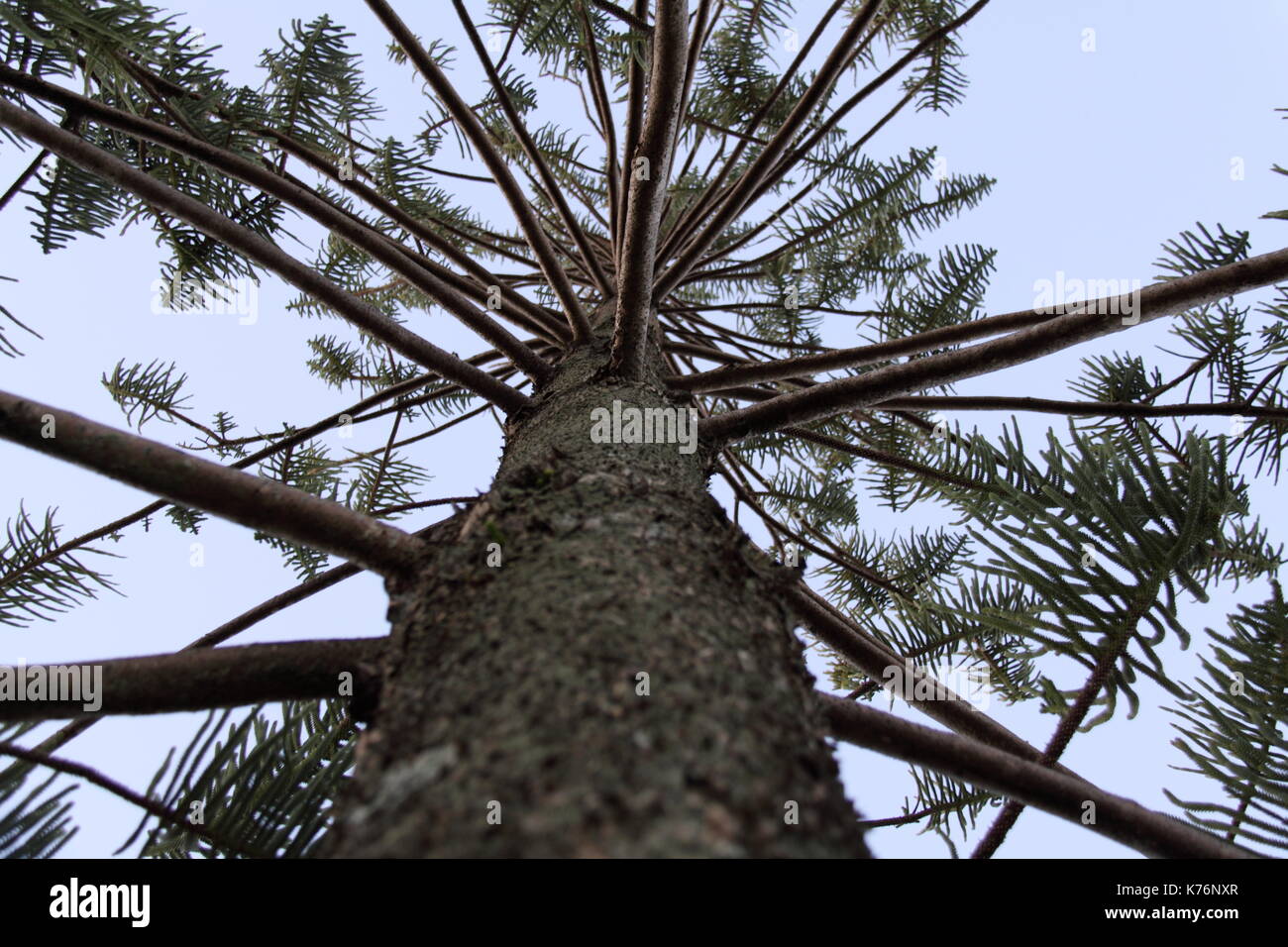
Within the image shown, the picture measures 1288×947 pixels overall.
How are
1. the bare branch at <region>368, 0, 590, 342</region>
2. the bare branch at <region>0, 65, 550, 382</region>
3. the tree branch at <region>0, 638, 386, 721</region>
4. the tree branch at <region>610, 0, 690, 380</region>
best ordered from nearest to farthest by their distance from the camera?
1. the tree branch at <region>0, 638, 386, 721</region>
2. the tree branch at <region>610, 0, 690, 380</region>
3. the bare branch at <region>0, 65, 550, 382</region>
4. the bare branch at <region>368, 0, 590, 342</region>

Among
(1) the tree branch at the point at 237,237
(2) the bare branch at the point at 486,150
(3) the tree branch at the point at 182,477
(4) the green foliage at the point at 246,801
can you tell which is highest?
(2) the bare branch at the point at 486,150

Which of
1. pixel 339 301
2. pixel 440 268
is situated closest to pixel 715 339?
pixel 440 268

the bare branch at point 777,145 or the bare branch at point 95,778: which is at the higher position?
the bare branch at point 777,145

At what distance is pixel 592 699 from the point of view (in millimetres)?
556

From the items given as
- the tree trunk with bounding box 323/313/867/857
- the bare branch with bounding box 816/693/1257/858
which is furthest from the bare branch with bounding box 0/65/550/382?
the bare branch with bounding box 816/693/1257/858

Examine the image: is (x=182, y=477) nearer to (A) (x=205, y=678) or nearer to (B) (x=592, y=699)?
(A) (x=205, y=678)

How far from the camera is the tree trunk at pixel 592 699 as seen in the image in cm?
47

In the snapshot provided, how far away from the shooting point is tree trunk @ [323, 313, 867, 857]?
1.54ft

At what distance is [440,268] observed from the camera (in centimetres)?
207

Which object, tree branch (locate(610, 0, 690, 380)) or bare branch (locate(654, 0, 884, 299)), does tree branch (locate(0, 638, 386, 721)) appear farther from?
bare branch (locate(654, 0, 884, 299))

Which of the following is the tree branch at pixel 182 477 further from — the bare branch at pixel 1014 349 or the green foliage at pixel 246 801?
the bare branch at pixel 1014 349

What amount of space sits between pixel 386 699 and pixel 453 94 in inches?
56.2

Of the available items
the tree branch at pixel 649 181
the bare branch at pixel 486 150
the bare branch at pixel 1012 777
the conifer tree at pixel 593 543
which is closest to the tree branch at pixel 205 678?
the conifer tree at pixel 593 543

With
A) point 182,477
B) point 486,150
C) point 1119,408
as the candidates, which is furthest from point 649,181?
point 1119,408
